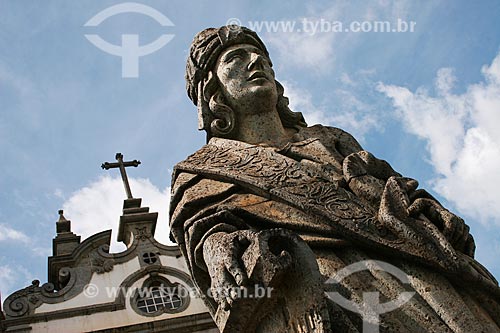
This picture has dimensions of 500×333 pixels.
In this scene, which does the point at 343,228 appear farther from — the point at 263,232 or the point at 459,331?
the point at 459,331

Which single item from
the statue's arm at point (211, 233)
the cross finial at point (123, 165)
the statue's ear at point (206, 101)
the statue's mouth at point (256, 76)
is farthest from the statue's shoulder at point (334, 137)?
the cross finial at point (123, 165)

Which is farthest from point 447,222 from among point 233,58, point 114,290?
point 114,290

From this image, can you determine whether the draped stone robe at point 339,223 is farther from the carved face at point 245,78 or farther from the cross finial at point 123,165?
the cross finial at point 123,165

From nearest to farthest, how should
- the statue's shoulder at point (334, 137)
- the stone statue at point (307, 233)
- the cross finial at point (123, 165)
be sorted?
1. the stone statue at point (307, 233)
2. the statue's shoulder at point (334, 137)
3. the cross finial at point (123, 165)

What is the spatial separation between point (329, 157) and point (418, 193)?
52 centimetres

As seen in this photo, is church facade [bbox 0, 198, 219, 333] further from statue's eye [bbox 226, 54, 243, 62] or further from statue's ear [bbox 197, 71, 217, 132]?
statue's eye [bbox 226, 54, 243, 62]

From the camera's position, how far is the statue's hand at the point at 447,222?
3.52 metres

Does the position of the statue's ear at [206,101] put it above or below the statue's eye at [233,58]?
below

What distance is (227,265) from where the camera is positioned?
3.19m

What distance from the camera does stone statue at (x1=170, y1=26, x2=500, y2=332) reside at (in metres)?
3.13

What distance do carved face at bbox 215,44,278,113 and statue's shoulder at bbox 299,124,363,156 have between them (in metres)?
0.28

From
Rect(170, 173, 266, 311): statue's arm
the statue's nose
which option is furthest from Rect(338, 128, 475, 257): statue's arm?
the statue's nose

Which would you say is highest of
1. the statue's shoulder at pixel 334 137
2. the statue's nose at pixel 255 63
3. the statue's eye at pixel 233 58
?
the statue's eye at pixel 233 58

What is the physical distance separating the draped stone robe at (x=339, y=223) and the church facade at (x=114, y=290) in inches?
476
